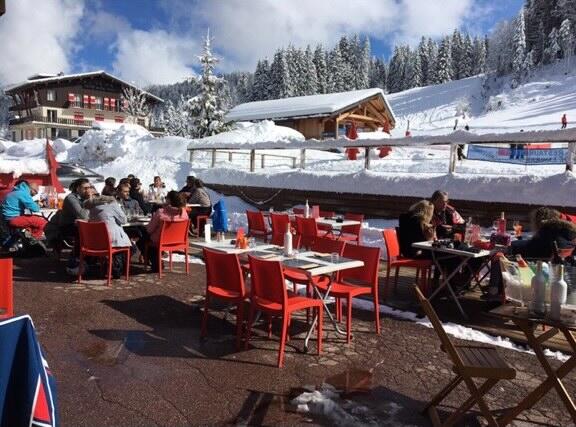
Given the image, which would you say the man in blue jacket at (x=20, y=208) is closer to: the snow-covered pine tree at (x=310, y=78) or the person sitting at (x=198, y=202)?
the person sitting at (x=198, y=202)

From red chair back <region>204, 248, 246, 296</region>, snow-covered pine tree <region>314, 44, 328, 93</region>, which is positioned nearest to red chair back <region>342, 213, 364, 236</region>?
red chair back <region>204, 248, 246, 296</region>

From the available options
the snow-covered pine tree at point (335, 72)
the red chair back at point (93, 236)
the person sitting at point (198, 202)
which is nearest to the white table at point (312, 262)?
the red chair back at point (93, 236)

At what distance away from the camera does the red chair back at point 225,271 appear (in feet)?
15.2

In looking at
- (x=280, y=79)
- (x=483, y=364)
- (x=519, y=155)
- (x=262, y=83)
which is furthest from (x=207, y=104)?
(x=262, y=83)

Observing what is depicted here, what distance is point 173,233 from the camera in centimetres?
723

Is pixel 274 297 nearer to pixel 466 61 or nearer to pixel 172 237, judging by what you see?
pixel 172 237

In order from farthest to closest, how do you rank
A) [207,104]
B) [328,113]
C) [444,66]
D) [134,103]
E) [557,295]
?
[444,66], [134,103], [207,104], [328,113], [557,295]

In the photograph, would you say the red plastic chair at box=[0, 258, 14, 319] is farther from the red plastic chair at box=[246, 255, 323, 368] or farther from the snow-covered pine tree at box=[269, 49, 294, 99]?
the snow-covered pine tree at box=[269, 49, 294, 99]

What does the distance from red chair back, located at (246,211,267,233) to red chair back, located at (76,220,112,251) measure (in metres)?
3.01

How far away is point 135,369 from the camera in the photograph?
13.4 ft

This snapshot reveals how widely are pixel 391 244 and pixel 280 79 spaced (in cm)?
5570

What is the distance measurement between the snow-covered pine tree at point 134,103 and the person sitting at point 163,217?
139ft

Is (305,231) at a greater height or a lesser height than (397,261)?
greater

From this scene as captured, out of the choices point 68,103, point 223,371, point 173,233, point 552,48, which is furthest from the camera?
point 552,48
